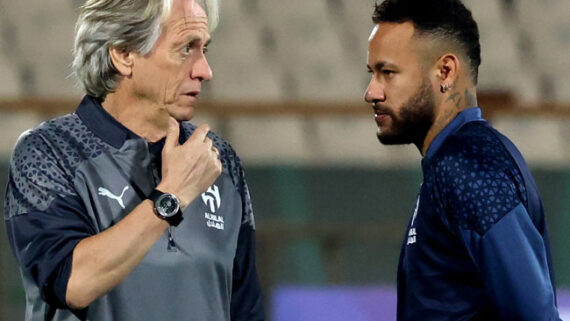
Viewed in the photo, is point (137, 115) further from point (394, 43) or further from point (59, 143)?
point (394, 43)

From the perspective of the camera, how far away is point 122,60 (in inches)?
77.2

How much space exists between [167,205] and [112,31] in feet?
1.24

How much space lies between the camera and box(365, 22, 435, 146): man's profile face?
1.98 meters

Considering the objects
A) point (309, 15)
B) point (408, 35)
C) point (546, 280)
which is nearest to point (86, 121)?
point (408, 35)

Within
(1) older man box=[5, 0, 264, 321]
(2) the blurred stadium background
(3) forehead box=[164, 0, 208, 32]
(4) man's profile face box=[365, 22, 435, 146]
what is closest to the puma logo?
(1) older man box=[5, 0, 264, 321]

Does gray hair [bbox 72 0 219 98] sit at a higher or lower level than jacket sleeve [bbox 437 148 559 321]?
higher

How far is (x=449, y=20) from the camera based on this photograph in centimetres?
200

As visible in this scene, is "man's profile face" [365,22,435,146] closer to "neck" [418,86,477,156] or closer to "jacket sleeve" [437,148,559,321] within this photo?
"neck" [418,86,477,156]

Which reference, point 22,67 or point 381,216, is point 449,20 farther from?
point 22,67

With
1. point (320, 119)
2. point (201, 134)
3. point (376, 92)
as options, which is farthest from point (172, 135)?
point (320, 119)

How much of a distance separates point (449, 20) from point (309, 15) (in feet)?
17.1

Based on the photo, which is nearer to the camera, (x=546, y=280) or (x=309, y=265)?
(x=546, y=280)

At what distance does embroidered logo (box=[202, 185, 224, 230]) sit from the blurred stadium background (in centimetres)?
209

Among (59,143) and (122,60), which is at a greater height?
(122,60)
